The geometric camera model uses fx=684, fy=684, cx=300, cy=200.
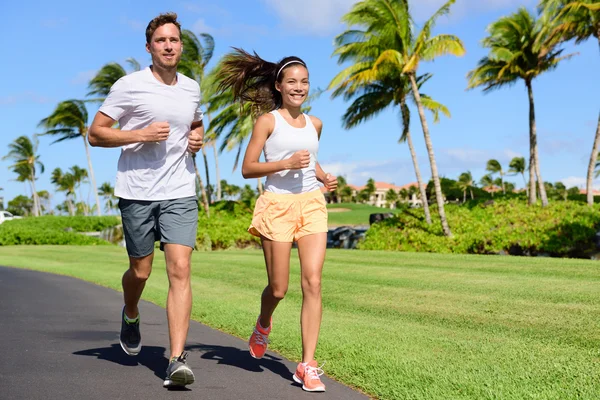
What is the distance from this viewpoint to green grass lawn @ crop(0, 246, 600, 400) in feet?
14.3

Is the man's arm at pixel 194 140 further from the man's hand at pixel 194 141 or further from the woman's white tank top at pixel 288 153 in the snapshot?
the woman's white tank top at pixel 288 153

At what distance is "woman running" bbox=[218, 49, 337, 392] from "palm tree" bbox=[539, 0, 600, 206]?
74.3 ft

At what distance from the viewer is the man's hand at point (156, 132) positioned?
171 inches

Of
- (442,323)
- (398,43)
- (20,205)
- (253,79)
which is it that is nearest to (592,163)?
(398,43)

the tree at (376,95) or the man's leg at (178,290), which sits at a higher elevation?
the tree at (376,95)

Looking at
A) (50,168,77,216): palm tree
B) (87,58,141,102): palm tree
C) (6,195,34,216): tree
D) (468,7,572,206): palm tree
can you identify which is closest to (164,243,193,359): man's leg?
(468,7,572,206): palm tree

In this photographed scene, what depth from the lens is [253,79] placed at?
534cm

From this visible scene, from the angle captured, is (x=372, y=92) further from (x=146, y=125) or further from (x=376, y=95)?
(x=146, y=125)

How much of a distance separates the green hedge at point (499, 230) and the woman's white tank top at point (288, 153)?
61.6ft

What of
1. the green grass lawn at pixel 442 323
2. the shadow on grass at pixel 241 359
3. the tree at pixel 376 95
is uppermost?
the tree at pixel 376 95

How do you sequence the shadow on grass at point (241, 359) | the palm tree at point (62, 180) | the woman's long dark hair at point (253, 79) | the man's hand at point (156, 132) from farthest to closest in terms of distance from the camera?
the palm tree at point (62, 180)
the woman's long dark hair at point (253, 79)
the shadow on grass at point (241, 359)
the man's hand at point (156, 132)

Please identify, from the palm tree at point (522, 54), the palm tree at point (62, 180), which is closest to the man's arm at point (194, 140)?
the palm tree at point (522, 54)

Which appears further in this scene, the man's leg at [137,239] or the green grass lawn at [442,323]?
the man's leg at [137,239]

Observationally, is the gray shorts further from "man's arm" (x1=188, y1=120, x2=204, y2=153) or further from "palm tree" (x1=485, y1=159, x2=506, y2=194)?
"palm tree" (x1=485, y1=159, x2=506, y2=194)
